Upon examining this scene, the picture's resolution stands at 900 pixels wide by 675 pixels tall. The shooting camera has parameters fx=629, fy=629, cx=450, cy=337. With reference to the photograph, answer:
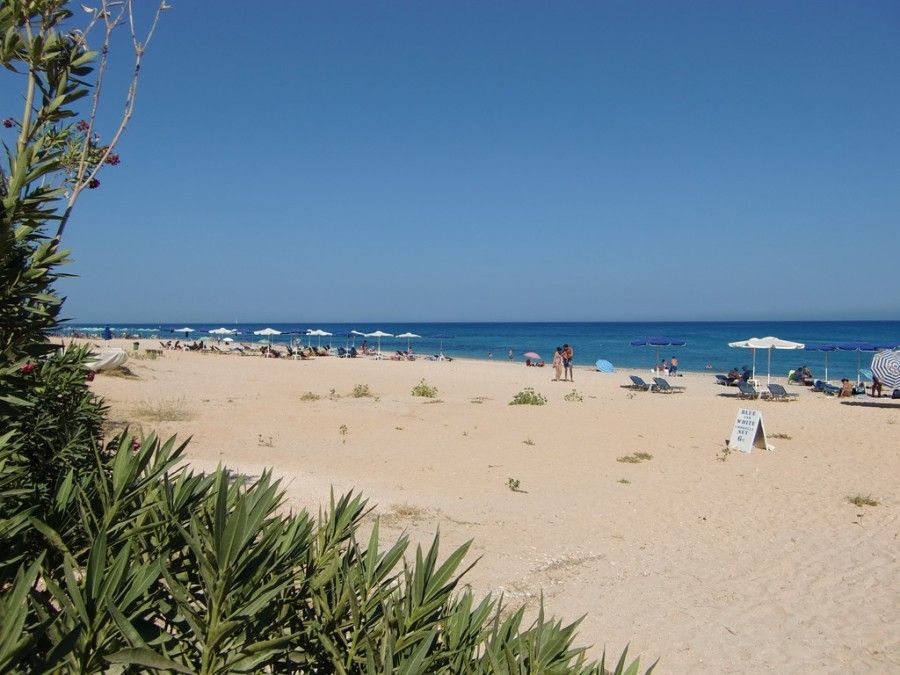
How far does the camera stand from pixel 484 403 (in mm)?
16703

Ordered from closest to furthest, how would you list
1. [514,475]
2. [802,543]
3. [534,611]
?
[534,611] < [802,543] < [514,475]

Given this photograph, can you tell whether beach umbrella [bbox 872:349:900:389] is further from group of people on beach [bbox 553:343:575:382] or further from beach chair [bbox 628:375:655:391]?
group of people on beach [bbox 553:343:575:382]

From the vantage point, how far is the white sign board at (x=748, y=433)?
11000 millimetres

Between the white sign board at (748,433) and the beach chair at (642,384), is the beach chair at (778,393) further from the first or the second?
the white sign board at (748,433)

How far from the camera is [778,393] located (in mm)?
19203

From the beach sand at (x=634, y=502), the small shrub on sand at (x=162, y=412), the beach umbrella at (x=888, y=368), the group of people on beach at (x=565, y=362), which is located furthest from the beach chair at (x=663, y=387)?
the small shrub on sand at (x=162, y=412)

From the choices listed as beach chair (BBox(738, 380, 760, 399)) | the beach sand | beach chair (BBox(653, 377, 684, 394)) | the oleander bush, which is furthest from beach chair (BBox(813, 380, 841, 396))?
the oleander bush

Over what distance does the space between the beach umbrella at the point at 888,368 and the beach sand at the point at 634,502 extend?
136 cm

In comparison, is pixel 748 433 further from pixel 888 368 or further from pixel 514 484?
pixel 888 368

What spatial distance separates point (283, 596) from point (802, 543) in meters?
6.75

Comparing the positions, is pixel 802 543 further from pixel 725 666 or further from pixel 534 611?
pixel 534 611


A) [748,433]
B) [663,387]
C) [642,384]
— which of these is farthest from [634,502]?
[642,384]

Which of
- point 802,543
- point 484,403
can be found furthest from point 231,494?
point 484,403

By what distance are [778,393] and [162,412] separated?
17.1 metres
